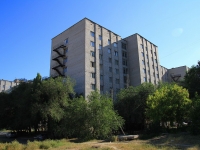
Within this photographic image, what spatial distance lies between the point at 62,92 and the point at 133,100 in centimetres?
1258

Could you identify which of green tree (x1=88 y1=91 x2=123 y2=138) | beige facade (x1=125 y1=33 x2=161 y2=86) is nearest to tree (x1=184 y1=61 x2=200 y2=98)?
green tree (x1=88 y1=91 x2=123 y2=138)

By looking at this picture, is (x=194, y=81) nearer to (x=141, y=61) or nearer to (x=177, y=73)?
(x=141, y=61)

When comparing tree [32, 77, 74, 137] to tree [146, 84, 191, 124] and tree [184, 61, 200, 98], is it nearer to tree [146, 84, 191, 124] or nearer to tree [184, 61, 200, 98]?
tree [146, 84, 191, 124]

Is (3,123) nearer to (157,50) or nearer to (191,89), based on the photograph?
(191,89)

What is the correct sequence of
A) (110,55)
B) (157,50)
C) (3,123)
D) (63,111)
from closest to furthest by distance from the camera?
(63,111), (3,123), (110,55), (157,50)

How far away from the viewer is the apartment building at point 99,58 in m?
43.8

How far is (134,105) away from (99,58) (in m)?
18.2

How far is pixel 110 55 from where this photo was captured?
164 feet

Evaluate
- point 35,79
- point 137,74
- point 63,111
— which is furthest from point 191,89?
point 35,79

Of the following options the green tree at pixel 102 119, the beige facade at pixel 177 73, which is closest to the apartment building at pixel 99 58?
the green tree at pixel 102 119

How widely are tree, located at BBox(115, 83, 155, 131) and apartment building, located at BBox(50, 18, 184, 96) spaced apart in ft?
19.7

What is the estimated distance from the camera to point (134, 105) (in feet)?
107

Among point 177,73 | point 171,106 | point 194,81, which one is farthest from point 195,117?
point 177,73

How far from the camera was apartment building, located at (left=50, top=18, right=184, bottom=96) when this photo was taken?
144 ft
